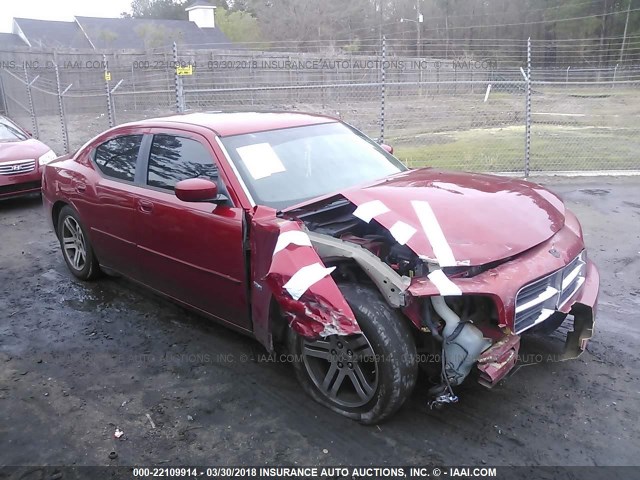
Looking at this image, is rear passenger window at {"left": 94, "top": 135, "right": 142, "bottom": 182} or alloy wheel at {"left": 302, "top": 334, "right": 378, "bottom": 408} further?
rear passenger window at {"left": 94, "top": 135, "right": 142, "bottom": 182}

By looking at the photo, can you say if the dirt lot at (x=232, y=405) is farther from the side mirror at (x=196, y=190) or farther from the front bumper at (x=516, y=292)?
the side mirror at (x=196, y=190)

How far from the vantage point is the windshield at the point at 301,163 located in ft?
11.2

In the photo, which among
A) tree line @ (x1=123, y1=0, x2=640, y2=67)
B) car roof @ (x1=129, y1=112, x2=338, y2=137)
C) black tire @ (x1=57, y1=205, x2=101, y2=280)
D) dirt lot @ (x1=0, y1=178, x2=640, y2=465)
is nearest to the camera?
dirt lot @ (x1=0, y1=178, x2=640, y2=465)

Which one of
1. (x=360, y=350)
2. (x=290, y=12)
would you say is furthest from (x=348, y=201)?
(x=290, y=12)

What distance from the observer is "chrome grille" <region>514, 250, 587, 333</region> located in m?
2.62

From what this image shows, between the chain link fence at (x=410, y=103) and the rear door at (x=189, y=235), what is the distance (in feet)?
22.8

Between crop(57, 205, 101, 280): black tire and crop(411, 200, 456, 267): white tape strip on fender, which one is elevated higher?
crop(411, 200, 456, 267): white tape strip on fender

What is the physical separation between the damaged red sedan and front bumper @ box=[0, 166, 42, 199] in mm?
4764

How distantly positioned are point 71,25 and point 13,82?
1252 inches

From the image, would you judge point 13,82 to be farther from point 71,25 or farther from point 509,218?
point 71,25

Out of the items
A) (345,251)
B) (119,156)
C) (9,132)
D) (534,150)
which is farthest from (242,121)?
(534,150)

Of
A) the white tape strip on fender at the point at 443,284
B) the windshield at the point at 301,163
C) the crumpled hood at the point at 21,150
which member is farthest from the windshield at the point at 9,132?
the white tape strip on fender at the point at 443,284

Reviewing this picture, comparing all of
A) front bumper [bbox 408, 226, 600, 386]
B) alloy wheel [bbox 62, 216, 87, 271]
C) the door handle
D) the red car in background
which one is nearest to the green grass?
the red car in background

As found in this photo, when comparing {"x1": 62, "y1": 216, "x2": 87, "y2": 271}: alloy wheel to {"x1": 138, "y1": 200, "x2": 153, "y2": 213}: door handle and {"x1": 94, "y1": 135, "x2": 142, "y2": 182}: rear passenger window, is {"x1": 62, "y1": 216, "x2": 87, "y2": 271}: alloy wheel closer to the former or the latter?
{"x1": 94, "y1": 135, "x2": 142, "y2": 182}: rear passenger window
